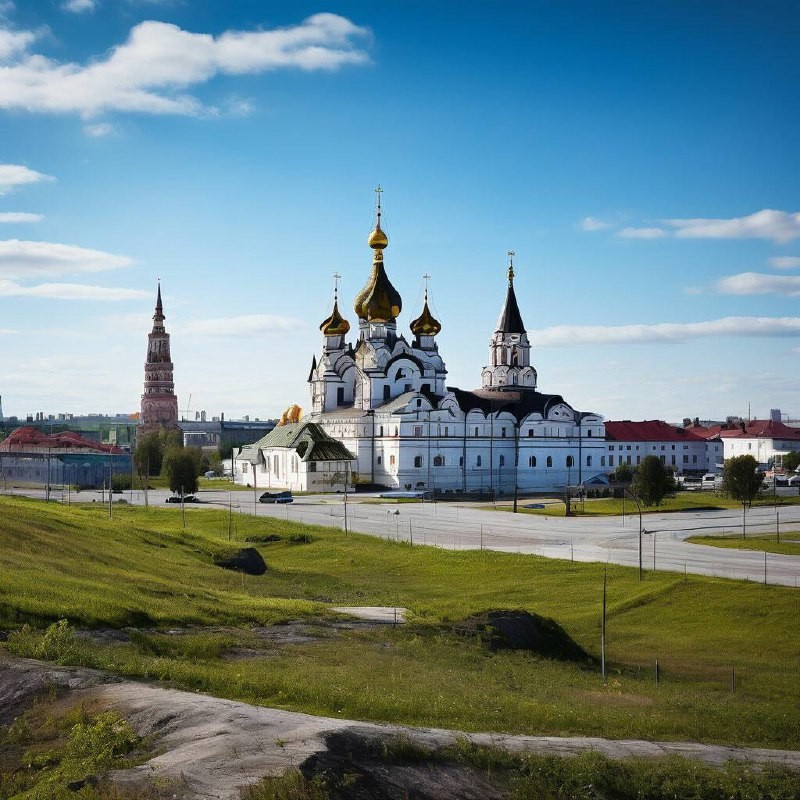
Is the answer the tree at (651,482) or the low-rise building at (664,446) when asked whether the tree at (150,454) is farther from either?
the low-rise building at (664,446)

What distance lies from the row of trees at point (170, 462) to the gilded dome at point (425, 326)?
81.1 ft

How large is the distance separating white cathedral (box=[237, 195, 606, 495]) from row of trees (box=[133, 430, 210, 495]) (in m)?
7.93

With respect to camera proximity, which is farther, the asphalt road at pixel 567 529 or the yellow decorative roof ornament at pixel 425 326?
the yellow decorative roof ornament at pixel 425 326

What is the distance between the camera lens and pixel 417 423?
87.4 meters

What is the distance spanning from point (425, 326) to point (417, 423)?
16.1 m

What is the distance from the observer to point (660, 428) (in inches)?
4719

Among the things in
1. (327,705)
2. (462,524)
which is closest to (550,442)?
(462,524)

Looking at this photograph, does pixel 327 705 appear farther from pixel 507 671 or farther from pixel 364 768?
pixel 507 671

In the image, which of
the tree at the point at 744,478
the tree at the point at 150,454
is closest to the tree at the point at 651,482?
the tree at the point at 744,478

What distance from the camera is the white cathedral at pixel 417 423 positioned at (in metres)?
87.7

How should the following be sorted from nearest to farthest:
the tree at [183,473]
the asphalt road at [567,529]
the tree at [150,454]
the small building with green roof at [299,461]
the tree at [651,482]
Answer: the asphalt road at [567,529] < the tree at [651,482] < the tree at [183,473] < the small building with green roof at [299,461] < the tree at [150,454]

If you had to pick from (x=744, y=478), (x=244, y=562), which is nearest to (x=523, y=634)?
(x=244, y=562)

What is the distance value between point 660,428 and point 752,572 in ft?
273

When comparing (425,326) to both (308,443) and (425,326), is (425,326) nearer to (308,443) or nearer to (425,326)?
(425,326)
